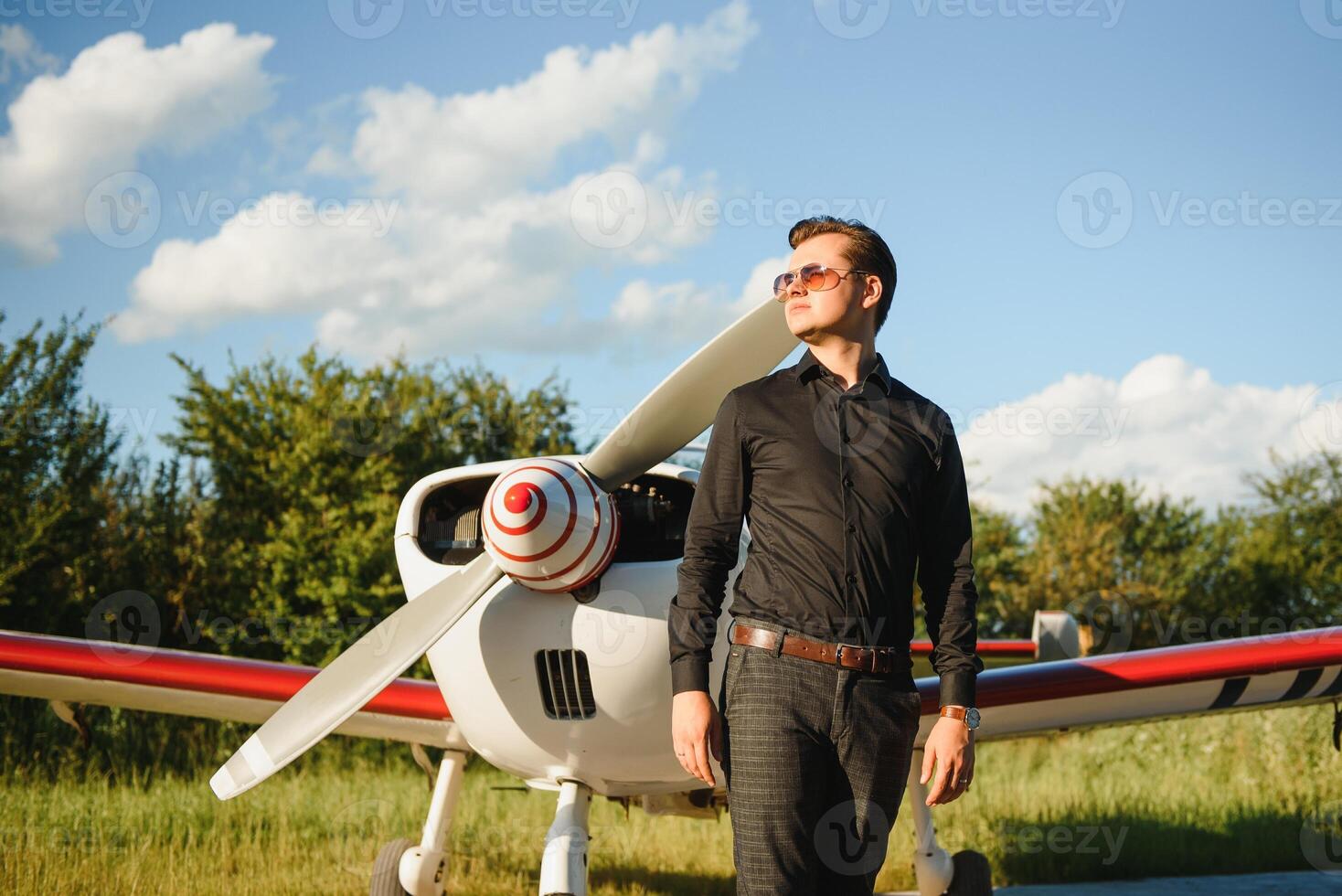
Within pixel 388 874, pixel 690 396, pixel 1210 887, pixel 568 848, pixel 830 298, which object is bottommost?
pixel 1210 887

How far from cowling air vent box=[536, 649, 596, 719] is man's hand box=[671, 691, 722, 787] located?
1456 millimetres

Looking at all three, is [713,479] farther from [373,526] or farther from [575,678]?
[373,526]

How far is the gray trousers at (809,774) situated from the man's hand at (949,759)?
0.08 m

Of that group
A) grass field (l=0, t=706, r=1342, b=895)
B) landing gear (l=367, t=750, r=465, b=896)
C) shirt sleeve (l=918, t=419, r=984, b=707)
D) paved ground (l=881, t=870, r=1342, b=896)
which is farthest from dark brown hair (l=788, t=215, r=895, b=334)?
paved ground (l=881, t=870, r=1342, b=896)

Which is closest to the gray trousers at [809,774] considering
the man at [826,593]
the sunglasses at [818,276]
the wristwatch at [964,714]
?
the man at [826,593]

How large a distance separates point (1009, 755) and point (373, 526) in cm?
784

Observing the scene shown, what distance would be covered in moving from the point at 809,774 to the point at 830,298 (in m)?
0.96

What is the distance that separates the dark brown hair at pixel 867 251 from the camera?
218 centimetres

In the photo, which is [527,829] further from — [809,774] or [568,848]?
[809,774]

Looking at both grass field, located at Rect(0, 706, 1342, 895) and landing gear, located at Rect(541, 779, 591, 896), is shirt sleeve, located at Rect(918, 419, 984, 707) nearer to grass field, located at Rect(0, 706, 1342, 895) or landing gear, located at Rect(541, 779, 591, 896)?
landing gear, located at Rect(541, 779, 591, 896)

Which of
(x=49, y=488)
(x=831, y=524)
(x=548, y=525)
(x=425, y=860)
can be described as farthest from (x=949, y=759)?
(x=49, y=488)

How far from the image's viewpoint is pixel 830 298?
215 cm

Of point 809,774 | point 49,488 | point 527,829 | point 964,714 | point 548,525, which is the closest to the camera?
point 809,774

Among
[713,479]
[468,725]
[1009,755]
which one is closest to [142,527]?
[468,725]
